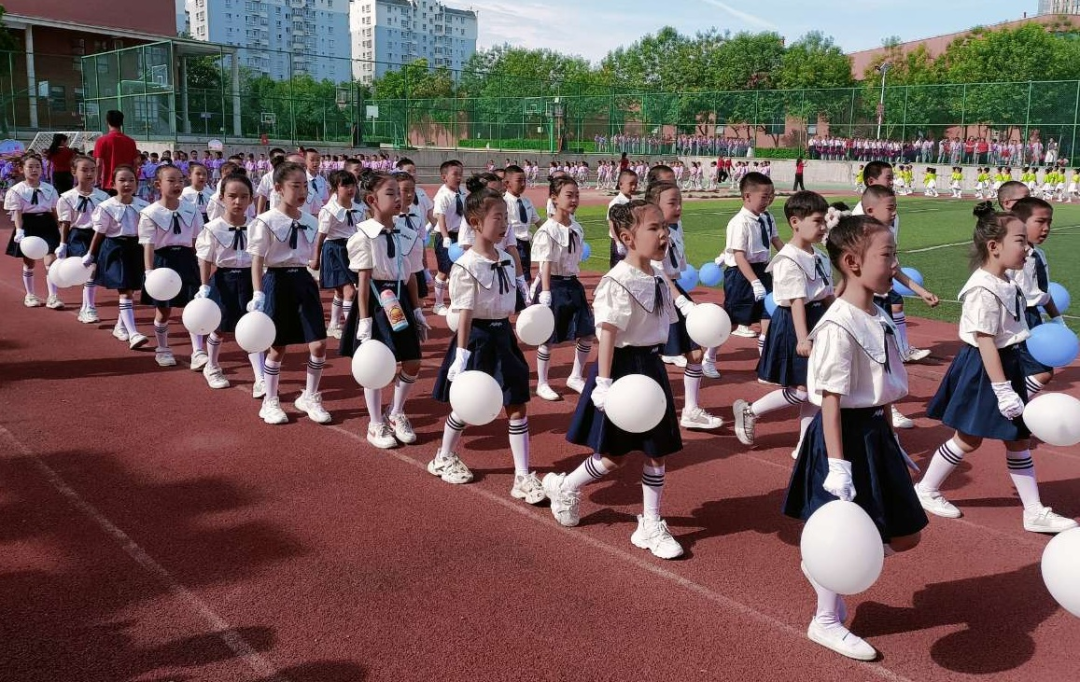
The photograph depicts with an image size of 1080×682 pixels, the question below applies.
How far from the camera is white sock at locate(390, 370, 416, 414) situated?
21.6 ft

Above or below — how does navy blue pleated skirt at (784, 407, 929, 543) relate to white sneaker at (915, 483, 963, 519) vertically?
above

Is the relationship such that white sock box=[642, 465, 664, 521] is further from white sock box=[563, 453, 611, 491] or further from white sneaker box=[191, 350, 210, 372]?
white sneaker box=[191, 350, 210, 372]

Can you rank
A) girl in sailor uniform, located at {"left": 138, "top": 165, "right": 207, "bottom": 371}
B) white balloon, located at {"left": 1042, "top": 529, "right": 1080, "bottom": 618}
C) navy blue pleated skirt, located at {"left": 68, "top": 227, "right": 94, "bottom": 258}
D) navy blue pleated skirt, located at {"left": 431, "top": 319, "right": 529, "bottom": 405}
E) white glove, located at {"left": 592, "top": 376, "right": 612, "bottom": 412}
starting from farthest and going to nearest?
navy blue pleated skirt, located at {"left": 68, "top": 227, "right": 94, "bottom": 258} → girl in sailor uniform, located at {"left": 138, "top": 165, "right": 207, "bottom": 371} → navy blue pleated skirt, located at {"left": 431, "top": 319, "right": 529, "bottom": 405} → white glove, located at {"left": 592, "top": 376, "right": 612, "bottom": 412} → white balloon, located at {"left": 1042, "top": 529, "right": 1080, "bottom": 618}

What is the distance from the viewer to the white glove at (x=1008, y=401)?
15.5 feet

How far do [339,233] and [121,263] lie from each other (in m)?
2.39

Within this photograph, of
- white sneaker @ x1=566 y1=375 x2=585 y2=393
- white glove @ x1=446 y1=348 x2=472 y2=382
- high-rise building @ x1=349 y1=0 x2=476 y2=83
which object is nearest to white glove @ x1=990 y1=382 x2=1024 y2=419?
white glove @ x1=446 y1=348 x2=472 y2=382

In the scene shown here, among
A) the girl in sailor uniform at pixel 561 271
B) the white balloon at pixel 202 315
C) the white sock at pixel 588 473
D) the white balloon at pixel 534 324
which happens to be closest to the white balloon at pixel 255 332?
the white balloon at pixel 202 315

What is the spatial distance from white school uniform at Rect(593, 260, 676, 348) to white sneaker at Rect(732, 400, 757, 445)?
2058mm

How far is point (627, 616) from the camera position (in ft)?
13.4

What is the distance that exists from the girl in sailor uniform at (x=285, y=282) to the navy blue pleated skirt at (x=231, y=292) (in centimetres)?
82

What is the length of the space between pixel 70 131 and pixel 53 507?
37162 millimetres

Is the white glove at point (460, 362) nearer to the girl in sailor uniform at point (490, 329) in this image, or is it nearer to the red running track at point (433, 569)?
the girl in sailor uniform at point (490, 329)

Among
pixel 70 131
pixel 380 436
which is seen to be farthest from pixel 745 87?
pixel 380 436

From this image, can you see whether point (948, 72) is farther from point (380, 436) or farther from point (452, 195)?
point (380, 436)
